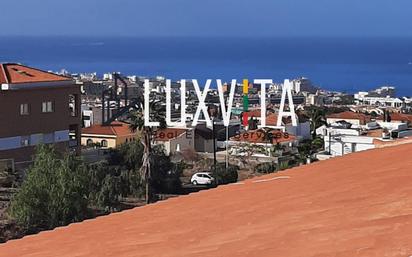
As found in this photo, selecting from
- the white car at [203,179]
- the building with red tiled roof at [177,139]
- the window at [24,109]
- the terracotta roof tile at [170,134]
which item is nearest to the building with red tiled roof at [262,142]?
the building with red tiled roof at [177,139]

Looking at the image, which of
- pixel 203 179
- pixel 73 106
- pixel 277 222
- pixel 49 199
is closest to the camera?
pixel 277 222

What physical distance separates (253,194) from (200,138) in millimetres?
46849

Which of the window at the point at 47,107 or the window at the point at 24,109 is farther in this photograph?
the window at the point at 47,107

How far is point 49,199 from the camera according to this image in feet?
64.8

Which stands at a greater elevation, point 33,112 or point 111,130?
point 33,112

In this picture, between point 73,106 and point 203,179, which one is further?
point 73,106

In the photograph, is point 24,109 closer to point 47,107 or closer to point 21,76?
point 47,107

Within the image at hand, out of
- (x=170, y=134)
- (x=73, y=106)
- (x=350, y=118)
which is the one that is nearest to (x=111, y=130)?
(x=170, y=134)

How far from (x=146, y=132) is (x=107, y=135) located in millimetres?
21731

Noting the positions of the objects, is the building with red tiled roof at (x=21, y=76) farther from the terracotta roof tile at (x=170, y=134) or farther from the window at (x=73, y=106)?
the terracotta roof tile at (x=170, y=134)

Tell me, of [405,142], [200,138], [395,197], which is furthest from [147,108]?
[395,197]

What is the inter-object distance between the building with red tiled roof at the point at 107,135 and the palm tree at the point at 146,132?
1749 centimetres

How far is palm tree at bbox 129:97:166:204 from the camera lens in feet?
93.5

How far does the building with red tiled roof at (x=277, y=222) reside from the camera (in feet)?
10.4
